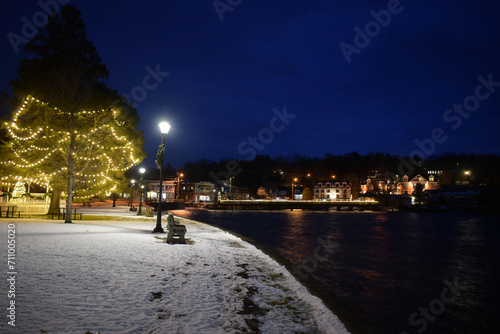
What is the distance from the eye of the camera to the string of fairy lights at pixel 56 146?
68.6ft

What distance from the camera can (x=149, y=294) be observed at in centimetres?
600

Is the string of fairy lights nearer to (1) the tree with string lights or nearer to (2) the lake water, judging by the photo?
(1) the tree with string lights

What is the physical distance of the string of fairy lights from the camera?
2091 centimetres

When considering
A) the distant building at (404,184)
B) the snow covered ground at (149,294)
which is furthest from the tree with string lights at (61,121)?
the distant building at (404,184)

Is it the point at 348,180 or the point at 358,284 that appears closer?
the point at 358,284

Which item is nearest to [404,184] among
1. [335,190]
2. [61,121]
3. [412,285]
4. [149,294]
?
[335,190]

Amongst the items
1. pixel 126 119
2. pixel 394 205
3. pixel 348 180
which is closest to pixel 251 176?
pixel 348 180

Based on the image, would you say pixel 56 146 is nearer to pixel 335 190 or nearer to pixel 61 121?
pixel 61 121

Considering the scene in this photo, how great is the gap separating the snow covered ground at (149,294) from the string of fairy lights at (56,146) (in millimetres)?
12711

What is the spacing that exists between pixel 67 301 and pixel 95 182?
20.5 meters

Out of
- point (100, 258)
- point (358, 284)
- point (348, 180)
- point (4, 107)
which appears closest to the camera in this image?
point (100, 258)

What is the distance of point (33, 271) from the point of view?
270 inches

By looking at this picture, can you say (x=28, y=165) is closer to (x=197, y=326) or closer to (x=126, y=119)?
(x=126, y=119)

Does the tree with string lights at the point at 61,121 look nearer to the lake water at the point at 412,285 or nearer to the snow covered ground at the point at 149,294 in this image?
the snow covered ground at the point at 149,294
